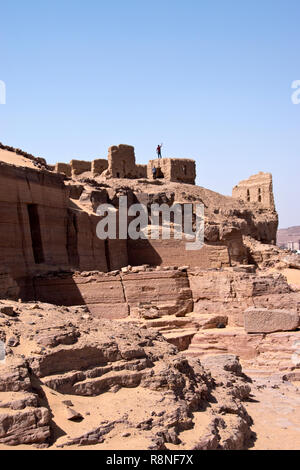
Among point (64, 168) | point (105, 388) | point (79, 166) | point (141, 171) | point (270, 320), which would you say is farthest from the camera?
point (141, 171)

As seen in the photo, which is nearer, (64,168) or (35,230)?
(35,230)

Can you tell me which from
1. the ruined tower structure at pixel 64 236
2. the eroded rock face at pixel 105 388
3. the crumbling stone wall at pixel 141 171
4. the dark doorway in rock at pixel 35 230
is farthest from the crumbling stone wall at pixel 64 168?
the eroded rock face at pixel 105 388

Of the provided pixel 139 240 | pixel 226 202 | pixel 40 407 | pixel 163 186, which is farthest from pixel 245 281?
pixel 226 202

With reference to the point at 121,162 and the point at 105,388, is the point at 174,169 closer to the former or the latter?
the point at 121,162

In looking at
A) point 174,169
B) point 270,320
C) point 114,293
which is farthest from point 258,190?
point 270,320

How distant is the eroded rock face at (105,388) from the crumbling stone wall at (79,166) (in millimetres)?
29098

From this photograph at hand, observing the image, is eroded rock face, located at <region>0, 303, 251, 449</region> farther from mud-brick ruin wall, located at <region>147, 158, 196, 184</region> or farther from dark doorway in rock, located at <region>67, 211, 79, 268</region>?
mud-brick ruin wall, located at <region>147, 158, 196, 184</region>

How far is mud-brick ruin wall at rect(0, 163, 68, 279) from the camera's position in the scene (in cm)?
1636

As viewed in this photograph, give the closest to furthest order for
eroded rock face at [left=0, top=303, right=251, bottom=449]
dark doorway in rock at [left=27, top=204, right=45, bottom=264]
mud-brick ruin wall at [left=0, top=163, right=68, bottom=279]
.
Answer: eroded rock face at [left=0, top=303, right=251, bottom=449] → mud-brick ruin wall at [left=0, top=163, right=68, bottom=279] → dark doorway in rock at [left=27, top=204, right=45, bottom=264]

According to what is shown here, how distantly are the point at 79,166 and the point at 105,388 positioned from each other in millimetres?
31729

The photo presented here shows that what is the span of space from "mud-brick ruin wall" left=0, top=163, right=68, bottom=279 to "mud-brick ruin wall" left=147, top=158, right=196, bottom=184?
69.6 ft

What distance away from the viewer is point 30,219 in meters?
18.1

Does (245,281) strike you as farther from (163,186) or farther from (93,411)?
(163,186)

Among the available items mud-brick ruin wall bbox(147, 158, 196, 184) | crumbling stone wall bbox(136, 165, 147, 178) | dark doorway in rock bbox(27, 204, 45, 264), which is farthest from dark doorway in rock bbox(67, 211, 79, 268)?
mud-brick ruin wall bbox(147, 158, 196, 184)
